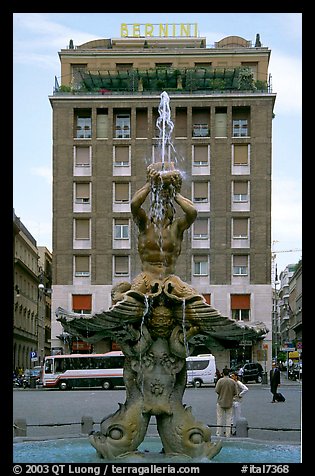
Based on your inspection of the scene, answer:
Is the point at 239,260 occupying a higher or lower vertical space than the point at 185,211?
higher

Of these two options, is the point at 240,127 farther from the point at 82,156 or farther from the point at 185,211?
the point at 185,211

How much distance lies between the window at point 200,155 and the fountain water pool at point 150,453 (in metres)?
49.6

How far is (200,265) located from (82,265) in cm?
832

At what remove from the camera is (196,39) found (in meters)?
70.5

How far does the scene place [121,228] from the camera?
63312 mm

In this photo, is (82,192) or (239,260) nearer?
(239,260)

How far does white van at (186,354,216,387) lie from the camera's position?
170 feet

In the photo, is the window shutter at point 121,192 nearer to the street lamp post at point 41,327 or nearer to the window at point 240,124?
the window at point 240,124

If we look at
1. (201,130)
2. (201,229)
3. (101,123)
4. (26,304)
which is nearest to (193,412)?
(201,229)

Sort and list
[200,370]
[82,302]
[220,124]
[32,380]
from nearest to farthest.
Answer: [200,370] → [32,380] → [82,302] → [220,124]

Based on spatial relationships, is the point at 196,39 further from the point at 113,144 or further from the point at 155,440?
the point at 155,440

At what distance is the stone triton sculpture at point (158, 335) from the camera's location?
11.6 meters

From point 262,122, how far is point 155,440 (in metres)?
50.6

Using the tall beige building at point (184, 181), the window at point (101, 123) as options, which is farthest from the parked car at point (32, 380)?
the window at point (101, 123)
